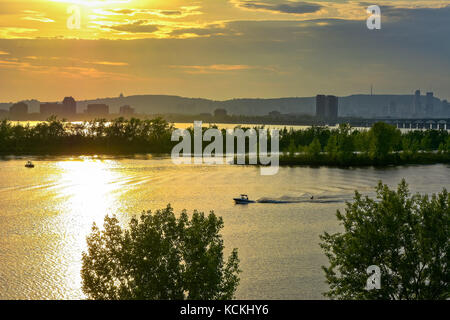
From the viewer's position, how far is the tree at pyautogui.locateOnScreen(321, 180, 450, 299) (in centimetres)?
1430

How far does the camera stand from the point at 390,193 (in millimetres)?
15844

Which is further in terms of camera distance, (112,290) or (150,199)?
(150,199)

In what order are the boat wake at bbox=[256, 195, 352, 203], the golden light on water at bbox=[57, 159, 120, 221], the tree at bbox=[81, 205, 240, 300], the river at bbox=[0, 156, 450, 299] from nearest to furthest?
1. the tree at bbox=[81, 205, 240, 300]
2. the river at bbox=[0, 156, 450, 299]
3. the golden light on water at bbox=[57, 159, 120, 221]
4. the boat wake at bbox=[256, 195, 352, 203]

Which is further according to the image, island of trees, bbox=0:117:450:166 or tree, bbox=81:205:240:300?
island of trees, bbox=0:117:450:166

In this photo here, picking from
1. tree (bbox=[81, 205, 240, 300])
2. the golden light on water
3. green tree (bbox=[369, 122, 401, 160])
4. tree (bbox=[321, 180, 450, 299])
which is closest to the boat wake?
the golden light on water

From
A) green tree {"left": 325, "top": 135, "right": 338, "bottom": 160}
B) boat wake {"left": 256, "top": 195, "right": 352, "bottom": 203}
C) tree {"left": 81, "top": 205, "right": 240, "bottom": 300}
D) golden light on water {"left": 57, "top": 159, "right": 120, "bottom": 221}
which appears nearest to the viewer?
tree {"left": 81, "top": 205, "right": 240, "bottom": 300}

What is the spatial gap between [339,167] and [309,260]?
43.4m

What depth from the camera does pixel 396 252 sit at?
49.3 ft

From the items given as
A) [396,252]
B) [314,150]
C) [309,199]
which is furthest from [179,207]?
[314,150]

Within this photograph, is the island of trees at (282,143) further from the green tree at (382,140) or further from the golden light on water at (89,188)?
the golden light on water at (89,188)

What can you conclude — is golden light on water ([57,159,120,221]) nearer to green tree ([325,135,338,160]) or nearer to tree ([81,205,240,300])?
tree ([81,205,240,300])

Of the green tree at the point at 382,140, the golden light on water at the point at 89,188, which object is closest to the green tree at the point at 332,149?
the green tree at the point at 382,140
